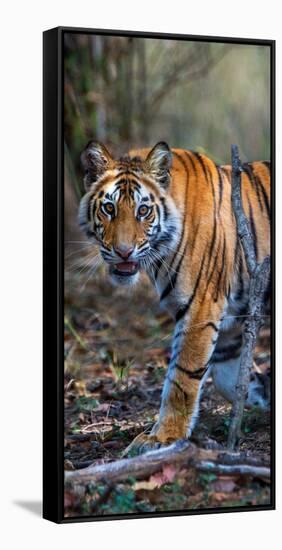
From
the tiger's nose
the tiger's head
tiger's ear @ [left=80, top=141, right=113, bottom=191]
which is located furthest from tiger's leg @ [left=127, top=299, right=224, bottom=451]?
tiger's ear @ [left=80, top=141, right=113, bottom=191]

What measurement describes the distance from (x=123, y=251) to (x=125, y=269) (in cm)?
11

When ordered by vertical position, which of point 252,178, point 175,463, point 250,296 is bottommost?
point 175,463

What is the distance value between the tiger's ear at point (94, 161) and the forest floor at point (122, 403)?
0.55 m

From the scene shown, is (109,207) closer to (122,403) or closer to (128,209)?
(128,209)

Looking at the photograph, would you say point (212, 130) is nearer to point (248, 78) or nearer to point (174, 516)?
point (248, 78)

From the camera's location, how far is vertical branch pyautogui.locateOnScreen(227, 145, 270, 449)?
9445 mm

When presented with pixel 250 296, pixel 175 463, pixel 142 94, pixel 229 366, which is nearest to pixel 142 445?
pixel 175 463

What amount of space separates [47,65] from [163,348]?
5.85 ft

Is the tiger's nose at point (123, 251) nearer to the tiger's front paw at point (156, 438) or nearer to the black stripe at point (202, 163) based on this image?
the black stripe at point (202, 163)

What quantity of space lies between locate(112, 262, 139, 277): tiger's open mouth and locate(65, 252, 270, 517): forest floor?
0.27ft

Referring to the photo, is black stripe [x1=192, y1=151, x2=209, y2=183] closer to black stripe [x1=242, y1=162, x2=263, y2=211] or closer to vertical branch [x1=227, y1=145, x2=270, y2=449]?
vertical branch [x1=227, y1=145, x2=270, y2=449]

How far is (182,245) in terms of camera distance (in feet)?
30.4

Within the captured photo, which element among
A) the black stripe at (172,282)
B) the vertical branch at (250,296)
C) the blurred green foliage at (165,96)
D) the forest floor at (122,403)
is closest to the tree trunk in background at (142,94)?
the blurred green foliage at (165,96)

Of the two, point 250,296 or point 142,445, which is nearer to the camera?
point 142,445
